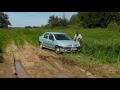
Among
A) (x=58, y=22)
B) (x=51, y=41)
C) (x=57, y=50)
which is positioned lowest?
A: (x=58, y=22)

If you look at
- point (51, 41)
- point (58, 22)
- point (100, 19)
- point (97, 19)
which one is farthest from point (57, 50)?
point (58, 22)

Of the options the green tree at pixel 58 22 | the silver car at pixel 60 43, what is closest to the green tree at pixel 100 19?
the green tree at pixel 58 22

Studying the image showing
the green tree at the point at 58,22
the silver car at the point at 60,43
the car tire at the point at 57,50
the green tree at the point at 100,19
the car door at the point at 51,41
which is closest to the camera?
the silver car at the point at 60,43

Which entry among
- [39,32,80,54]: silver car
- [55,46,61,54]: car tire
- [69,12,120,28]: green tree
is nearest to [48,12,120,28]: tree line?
[69,12,120,28]: green tree

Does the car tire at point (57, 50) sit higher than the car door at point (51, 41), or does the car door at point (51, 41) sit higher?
Answer: the car door at point (51, 41)

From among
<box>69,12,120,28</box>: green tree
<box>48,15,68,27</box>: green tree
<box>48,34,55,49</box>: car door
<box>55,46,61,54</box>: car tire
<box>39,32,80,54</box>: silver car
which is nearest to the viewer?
<box>39,32,80,54</box>: silver car

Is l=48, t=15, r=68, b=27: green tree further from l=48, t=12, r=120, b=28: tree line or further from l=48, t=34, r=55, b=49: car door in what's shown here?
l=48, t=34, r=55, b=49: car door

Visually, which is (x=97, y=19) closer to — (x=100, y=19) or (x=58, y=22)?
(x=100, y=19)

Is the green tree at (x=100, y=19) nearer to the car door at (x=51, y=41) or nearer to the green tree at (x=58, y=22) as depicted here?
the green tree at (x=58, y=22)

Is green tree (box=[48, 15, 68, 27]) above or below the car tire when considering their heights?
below

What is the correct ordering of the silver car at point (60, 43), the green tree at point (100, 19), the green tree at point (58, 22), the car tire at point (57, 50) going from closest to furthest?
the silver car at point (60, 43) < the car tire at point (57, 50) < the green tree at point (100, 19) < the green tree at point (58, 22)

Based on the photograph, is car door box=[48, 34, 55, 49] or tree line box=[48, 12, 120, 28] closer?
car door box=[48, 34, 55, 49]
